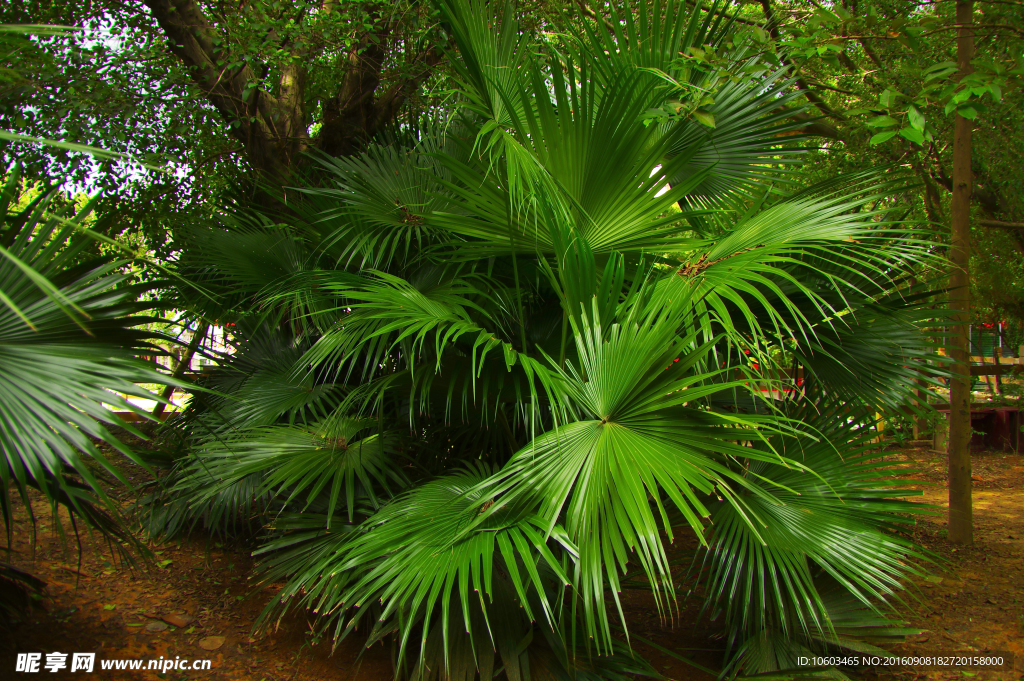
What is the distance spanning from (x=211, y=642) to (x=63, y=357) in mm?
1999

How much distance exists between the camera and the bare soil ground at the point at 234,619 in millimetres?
2791

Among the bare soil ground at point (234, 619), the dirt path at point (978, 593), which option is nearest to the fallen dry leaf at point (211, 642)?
the bare soil ground at point (234, 619)

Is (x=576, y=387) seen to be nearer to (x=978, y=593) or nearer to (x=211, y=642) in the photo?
(x=211, y=642)

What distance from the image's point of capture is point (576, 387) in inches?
86.9

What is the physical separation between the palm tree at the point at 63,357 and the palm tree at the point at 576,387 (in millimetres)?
604

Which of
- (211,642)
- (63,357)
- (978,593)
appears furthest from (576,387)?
(978,593)

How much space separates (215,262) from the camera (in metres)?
3.33

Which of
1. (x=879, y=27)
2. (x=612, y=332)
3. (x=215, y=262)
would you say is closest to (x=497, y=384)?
(x=612, y=332)

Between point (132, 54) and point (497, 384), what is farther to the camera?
point (132, 54)

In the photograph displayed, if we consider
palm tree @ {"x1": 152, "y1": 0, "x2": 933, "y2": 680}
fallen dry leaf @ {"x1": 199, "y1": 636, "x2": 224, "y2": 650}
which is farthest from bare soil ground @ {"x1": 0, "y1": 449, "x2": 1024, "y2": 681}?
palm tree @ {"x1": 152, "y1": 0, "x2": 933, "y2": 680}

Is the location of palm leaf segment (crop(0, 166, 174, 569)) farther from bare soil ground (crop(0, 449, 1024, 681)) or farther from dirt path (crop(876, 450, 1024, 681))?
dirt path (crop(876, 450, 1024, 681))

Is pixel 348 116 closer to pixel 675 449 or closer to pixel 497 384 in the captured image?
pixel 497 384

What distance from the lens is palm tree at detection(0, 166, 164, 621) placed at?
1.49m

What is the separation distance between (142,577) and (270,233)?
6.74ft
